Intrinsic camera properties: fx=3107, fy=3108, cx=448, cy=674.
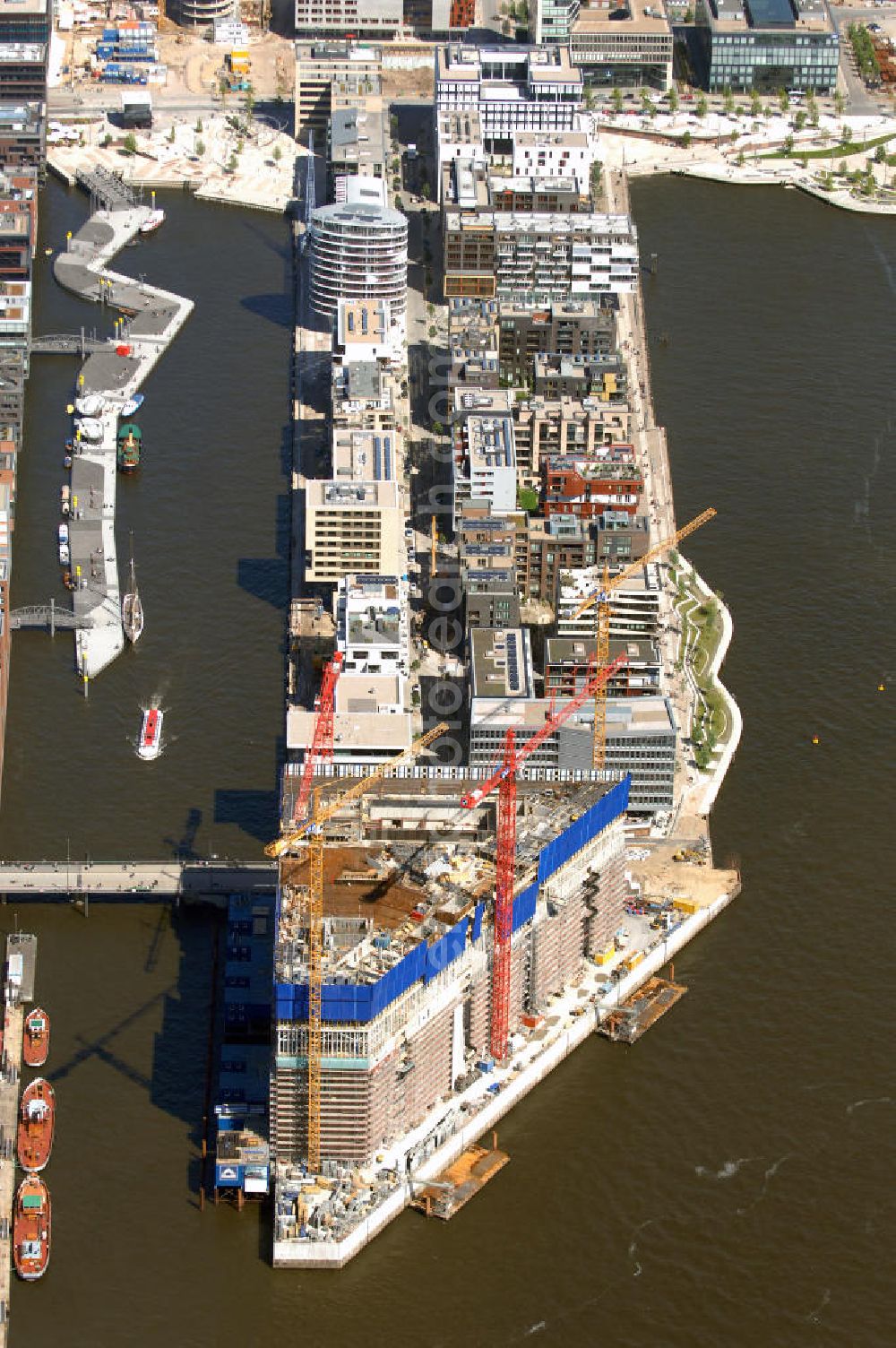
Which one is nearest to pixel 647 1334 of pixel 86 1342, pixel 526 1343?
pixel 526 1343

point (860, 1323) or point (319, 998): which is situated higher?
point (319, 998)

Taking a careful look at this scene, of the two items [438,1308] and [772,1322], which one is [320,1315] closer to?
[438,1308]

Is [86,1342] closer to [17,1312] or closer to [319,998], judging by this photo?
[17,1312]

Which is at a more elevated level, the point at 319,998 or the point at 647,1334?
the point at 319,998

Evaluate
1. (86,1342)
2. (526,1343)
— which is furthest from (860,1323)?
(86,1342)

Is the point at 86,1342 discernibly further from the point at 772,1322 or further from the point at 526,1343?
the point at 772,1322

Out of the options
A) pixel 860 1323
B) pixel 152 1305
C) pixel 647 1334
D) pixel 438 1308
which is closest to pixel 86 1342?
pixel 152 1305
